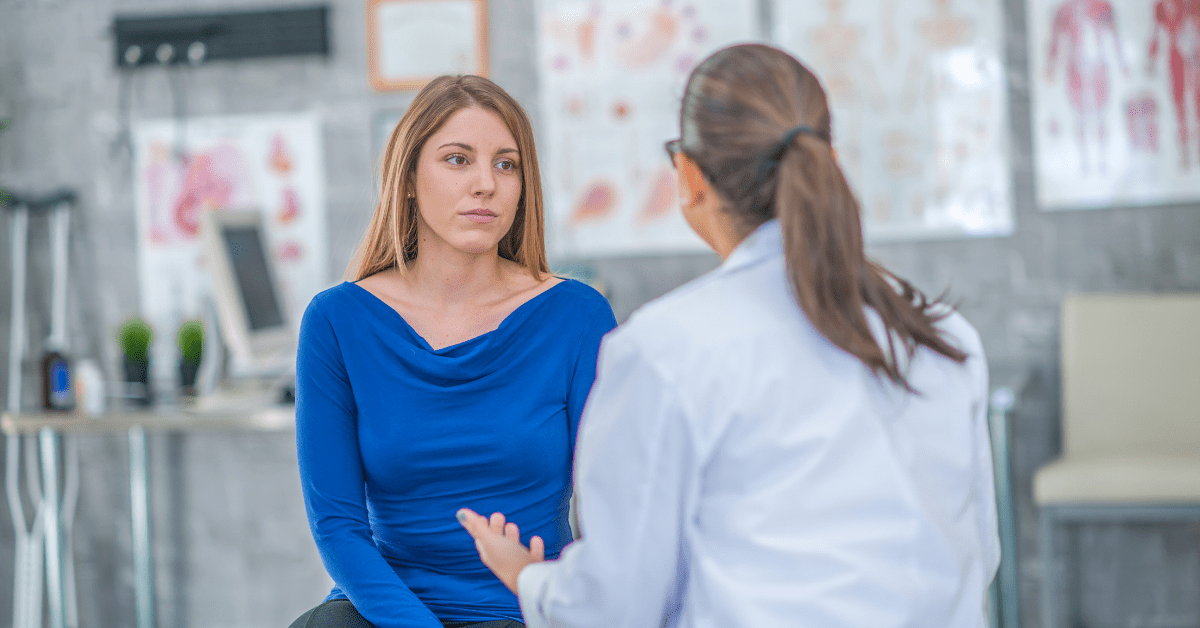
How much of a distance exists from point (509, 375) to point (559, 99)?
208 cm

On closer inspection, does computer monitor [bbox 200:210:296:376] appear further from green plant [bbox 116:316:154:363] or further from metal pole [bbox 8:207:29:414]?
metal pole [bbox 8:207:29:414]

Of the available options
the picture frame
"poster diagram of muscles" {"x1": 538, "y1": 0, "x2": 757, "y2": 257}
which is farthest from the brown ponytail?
the picture frame

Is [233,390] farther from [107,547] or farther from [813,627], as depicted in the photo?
[813,627]

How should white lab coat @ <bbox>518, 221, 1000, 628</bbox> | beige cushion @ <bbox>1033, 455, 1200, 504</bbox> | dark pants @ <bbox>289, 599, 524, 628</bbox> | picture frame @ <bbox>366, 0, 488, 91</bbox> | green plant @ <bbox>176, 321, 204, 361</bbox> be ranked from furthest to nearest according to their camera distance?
picture frame @ <bbox>366, 0, 488, 91</bbox>
green plant @ <bbox>176, 321, 204, 361</bbox>
beige cushion @ <bbox>1033, 455, 1200, 504</bbox>
dark pants @ <bbox>289, 599, 524, 628</bbox>
white lab coat @ <bbox>518, 221, 1000, 628</bbox>

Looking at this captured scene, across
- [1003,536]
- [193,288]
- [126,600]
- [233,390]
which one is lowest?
[126,600]

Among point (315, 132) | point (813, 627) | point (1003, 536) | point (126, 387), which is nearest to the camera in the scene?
point (813, 627)

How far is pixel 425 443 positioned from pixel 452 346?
13 centimetres

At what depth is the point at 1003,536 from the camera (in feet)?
8.08

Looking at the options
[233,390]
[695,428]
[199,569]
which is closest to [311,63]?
[233,390]

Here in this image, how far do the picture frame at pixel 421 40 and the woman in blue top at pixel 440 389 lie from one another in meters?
2.02

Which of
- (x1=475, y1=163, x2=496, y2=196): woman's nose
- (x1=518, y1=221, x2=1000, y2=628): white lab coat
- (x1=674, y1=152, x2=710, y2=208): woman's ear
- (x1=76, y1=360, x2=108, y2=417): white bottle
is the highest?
(x1=475, y1=163, x2=496, y2=196): woman's nose

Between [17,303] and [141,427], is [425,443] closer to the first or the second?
[141,427]

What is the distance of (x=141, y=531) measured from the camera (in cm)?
298

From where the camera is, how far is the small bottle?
9.59 feet
